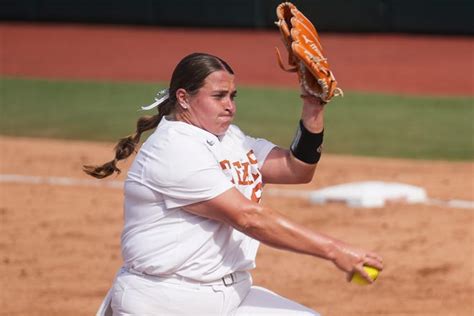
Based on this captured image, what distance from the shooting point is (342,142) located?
11602 mm

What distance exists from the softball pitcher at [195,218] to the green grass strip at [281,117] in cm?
689

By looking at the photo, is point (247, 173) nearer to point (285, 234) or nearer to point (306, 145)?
point (306, 145)

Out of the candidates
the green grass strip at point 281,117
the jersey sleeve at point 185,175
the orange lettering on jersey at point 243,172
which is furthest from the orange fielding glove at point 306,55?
the green grass strip at point 281,117

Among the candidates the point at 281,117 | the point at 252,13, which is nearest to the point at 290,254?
the point at 281,117

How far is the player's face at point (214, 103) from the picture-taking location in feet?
13.3

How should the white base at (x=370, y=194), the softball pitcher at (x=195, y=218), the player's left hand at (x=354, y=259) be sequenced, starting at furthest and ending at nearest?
the white base at (x=370, y=194)
the softball pitcher at (x=195, y=218)
the player's left hand at (x=354, y=259)

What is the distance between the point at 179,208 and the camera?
398cm

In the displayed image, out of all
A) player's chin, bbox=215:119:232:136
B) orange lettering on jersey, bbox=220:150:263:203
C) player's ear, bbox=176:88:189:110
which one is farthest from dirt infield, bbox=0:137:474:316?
player's ear, bbox=176:88:189:110

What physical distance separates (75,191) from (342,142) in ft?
11.7

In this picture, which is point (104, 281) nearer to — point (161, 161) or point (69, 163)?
point (161, 161)

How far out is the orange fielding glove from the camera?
4.09 meters

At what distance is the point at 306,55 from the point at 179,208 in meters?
0.79

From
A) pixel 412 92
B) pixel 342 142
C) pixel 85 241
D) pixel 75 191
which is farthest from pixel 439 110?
pixel 85 241

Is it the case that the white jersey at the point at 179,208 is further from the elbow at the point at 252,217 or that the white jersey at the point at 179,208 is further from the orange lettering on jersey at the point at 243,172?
the elbow at the point at 252,217
